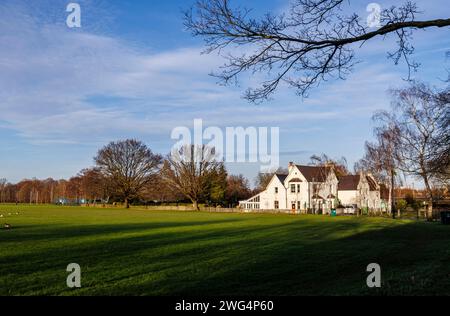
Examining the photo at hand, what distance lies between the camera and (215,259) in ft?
52.0

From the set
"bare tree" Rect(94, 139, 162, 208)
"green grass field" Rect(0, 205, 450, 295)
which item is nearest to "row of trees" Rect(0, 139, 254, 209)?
"bare tree" Rect(94, 139, 162, 208)

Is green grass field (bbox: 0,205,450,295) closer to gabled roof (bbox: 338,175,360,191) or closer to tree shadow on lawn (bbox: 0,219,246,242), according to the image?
tree shadow on lawn (bbox: 0,219,246,242)

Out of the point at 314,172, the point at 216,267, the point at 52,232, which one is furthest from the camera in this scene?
the point at 314,172

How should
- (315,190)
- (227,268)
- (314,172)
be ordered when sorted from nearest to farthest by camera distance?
(227,268)
(315,190)
(314,172)

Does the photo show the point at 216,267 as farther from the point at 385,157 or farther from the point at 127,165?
the point at 127,165

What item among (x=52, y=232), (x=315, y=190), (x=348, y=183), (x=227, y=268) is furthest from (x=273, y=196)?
(x=227, y=268)

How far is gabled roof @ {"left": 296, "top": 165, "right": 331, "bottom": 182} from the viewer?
82.7 meters

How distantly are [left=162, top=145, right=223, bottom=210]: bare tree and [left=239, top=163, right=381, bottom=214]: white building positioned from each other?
495 inches

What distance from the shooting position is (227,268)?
1382 centimetres

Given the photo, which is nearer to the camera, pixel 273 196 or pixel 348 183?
pixel 348 183

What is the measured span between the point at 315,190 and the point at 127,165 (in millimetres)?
41128
